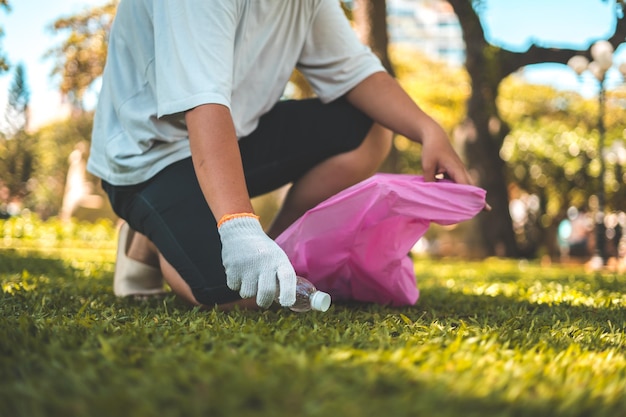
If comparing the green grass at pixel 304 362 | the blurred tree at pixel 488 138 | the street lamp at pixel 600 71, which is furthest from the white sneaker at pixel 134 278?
the blurred tree at pixel 488 138

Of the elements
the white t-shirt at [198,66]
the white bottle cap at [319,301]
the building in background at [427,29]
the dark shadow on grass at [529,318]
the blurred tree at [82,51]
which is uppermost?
the building in background at [427,29]

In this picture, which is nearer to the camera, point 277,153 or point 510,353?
point 510,353

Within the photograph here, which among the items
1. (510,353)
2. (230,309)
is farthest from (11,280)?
(510,353)

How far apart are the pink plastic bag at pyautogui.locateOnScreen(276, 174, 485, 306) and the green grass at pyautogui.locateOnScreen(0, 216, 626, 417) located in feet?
0.62

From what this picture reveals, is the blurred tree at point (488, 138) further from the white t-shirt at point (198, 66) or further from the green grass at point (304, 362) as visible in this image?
the green grass at point (304, 362)

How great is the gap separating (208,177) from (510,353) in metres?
0.78

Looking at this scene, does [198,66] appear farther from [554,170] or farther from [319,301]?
[554,170]

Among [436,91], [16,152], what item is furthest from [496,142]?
[436,91]

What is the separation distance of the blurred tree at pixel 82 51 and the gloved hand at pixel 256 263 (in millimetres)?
9366

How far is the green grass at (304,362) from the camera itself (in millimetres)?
849

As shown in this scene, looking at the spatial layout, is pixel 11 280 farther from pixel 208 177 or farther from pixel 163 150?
pixel 208 177

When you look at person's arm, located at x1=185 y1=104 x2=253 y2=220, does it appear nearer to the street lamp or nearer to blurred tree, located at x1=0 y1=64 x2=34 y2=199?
blurred tree, located at x1=0 y1=64 x2=34 y2=199

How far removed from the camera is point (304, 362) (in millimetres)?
1021

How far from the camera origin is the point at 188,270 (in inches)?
71.4
